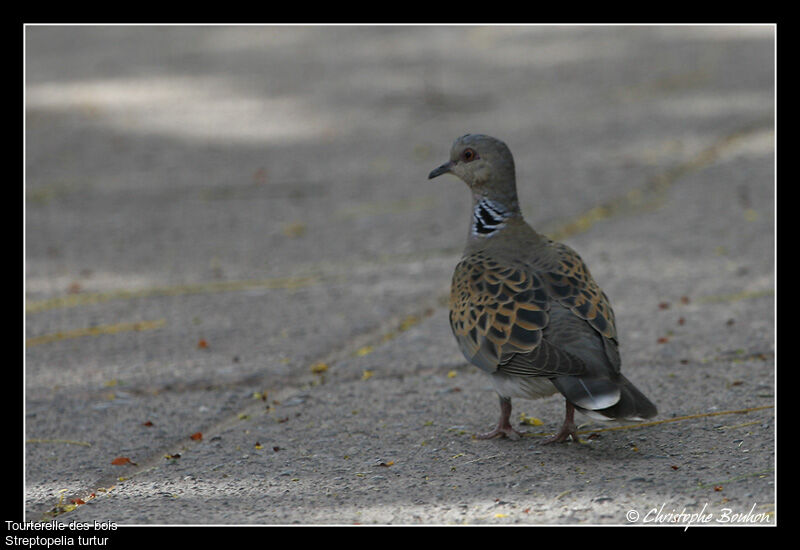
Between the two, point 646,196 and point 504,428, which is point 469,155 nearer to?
point 504,428

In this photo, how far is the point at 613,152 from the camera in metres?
9.04

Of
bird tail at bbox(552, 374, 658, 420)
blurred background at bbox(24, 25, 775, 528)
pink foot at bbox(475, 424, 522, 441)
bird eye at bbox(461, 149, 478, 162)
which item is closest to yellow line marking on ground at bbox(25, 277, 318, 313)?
blurred background at bbox(24, 25, 775, 528)

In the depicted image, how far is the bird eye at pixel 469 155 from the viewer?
189 inches

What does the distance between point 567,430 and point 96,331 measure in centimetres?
297

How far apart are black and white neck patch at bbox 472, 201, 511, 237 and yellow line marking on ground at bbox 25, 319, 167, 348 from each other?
2.16m

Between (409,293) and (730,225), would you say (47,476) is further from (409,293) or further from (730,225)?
(730,225)

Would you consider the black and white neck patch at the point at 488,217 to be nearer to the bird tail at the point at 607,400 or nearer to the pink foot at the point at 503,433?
the pink foot at the point at 503,433

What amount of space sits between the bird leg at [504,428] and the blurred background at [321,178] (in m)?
1.01

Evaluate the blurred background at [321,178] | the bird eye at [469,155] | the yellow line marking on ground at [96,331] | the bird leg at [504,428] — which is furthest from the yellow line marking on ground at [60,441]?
the bird eye at [469,155]

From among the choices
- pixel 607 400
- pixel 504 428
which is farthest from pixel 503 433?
pixel 607 400

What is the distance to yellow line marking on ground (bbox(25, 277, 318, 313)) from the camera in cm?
649

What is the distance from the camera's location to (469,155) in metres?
4.83

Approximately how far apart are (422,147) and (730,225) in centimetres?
317

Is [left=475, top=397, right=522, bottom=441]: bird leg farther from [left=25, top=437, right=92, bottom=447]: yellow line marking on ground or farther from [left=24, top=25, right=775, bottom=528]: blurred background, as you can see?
[left=25, top=437, right=92, bottom=447]: yellow line marking on ground
